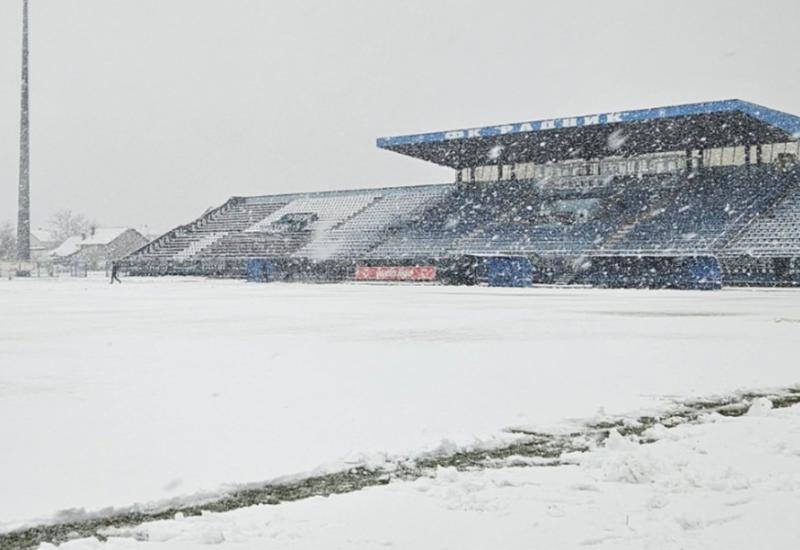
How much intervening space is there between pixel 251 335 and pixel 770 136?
1323 inches

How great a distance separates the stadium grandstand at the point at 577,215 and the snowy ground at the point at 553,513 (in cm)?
3077

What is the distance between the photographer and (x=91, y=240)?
378 feet

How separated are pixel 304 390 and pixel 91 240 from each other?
115359mm

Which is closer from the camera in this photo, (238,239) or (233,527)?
(233,527)

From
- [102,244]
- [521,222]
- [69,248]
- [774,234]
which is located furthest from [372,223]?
[69,248]

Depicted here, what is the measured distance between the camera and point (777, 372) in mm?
8367

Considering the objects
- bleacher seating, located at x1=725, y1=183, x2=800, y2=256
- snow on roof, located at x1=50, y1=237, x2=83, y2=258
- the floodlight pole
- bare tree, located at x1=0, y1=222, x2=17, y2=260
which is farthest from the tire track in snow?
snow on roof, located at x1=50, y1=237, x2=83, y2=258

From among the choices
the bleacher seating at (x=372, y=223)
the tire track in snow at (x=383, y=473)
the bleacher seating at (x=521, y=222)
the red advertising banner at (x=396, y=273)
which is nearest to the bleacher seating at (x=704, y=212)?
the bleacher seating at (x=521, y=222)

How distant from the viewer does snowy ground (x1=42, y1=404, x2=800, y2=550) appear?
10.9 feet

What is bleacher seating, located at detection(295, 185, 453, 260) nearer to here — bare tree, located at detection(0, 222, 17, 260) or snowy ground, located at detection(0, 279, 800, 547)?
snowy ground, located at detection(0, 279, 800, 547)

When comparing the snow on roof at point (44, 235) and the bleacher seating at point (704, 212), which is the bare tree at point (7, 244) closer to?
the snow on roof at point (44, 235)

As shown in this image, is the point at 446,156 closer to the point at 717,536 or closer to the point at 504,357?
the point at 504,357

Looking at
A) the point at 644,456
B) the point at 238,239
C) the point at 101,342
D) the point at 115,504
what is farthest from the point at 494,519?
the point at 238,239

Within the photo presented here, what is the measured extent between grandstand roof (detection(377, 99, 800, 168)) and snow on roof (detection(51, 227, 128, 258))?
76.5 metres
